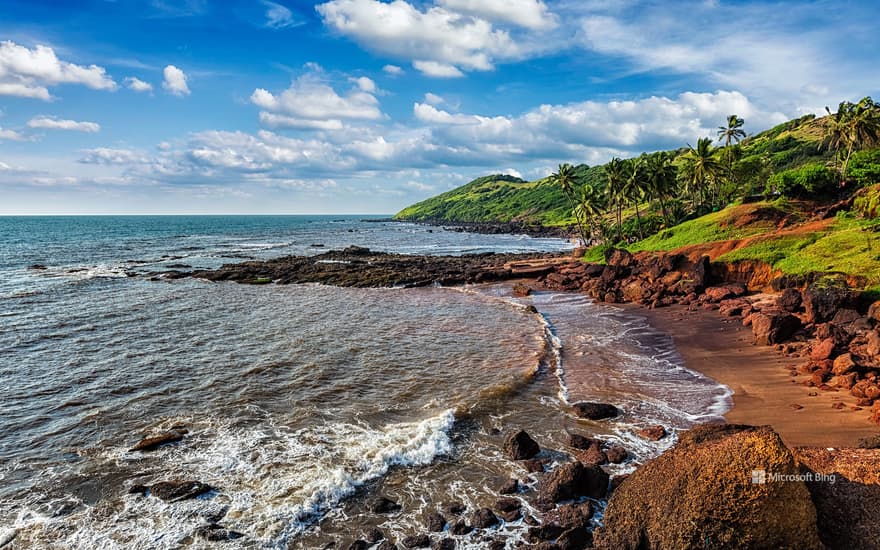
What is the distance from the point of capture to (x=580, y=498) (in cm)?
1344

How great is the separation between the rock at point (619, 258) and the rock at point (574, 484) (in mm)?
40236

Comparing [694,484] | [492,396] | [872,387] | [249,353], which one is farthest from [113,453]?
[872,387]

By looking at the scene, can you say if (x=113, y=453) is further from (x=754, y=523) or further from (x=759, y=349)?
(x=759, y=349)

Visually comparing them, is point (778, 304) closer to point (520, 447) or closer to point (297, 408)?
point (520, 447)

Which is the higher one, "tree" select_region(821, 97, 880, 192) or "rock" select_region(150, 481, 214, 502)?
"tree" select_region(821, 97, 880, 192)

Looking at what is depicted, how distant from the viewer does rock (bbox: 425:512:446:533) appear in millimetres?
12430

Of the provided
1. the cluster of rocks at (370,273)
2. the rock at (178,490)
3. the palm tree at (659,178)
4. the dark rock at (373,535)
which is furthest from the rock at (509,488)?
the palm tree at (659,178)

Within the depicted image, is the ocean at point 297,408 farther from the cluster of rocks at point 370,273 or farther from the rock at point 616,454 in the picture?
the cluster of rocks at point 370,273

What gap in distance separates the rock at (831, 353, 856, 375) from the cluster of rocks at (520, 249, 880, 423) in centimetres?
4

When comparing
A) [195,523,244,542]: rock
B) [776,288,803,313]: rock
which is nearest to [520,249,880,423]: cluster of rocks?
[776,288,803,313]: rock

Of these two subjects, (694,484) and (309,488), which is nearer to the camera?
(694,484)

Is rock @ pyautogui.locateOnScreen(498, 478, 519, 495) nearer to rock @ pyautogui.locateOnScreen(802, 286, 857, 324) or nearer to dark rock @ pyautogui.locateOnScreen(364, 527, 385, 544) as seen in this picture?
dark rock @ pyautogui.locateOnScreen(364, 527, 385, 544)

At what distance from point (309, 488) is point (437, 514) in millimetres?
4020

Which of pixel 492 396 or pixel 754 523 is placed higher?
pixel 754 523
